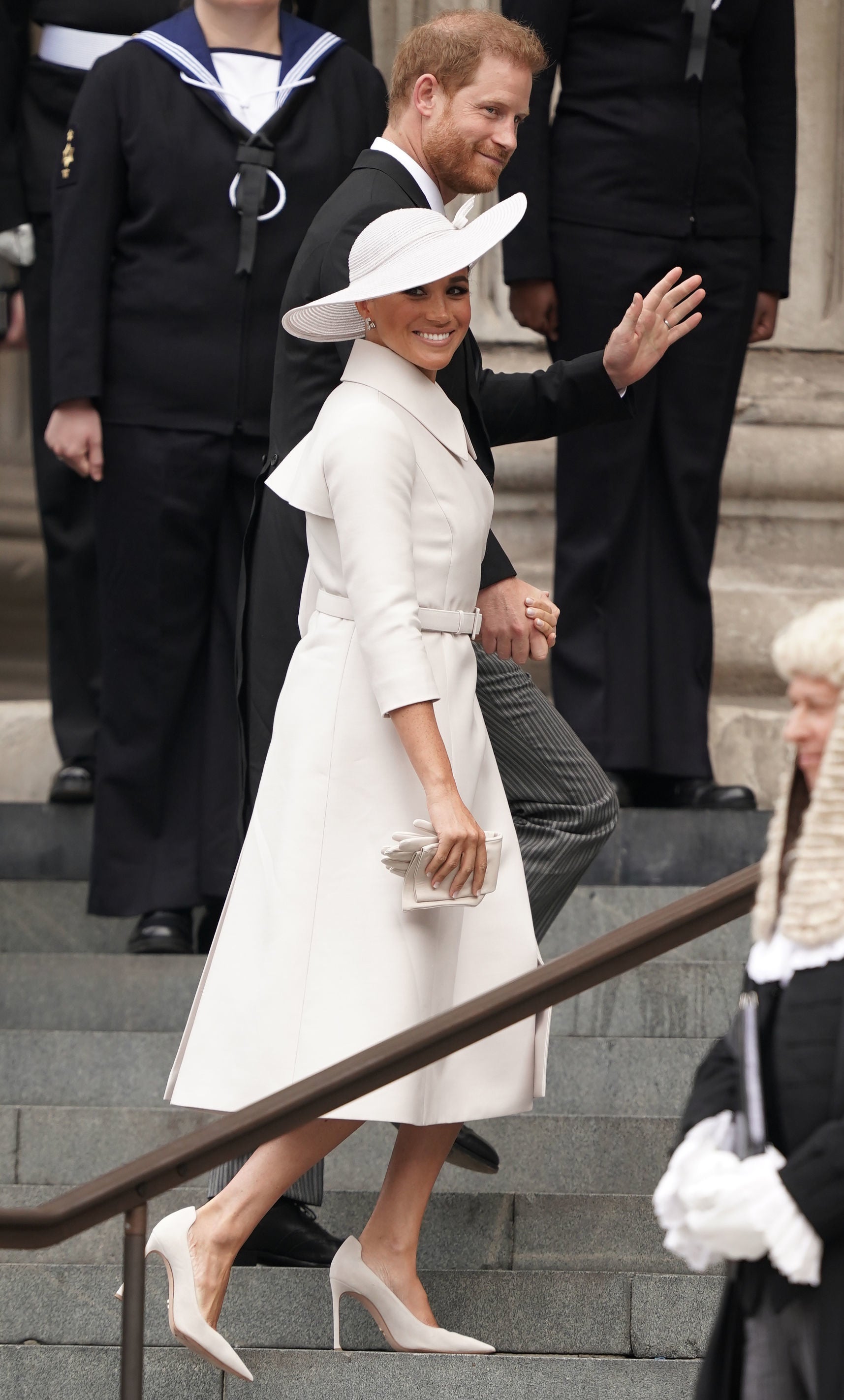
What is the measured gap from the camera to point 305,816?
308cm

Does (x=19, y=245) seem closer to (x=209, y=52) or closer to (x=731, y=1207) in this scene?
(x=209, y=52)

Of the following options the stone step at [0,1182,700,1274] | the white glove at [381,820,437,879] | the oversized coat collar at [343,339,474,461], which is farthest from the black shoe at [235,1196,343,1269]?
the oversized coat collar at [343,339,474,461]

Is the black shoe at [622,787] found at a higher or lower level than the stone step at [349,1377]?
higher

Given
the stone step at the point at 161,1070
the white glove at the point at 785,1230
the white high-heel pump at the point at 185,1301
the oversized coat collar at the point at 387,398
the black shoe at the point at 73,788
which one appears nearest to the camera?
the white glove at the point at 785,1230

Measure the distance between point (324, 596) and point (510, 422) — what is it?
2.28 ft

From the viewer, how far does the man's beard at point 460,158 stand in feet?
11.2

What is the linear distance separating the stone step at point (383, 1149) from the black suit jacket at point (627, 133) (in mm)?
2183

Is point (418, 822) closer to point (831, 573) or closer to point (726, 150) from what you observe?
point (726, 150)

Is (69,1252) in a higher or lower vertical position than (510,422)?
lower

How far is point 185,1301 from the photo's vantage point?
286 centimetres

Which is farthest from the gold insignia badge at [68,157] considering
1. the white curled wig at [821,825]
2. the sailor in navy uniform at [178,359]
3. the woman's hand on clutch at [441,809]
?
the white curled wig at [821,825]

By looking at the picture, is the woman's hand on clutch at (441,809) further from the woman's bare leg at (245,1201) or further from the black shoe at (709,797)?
the black shoe at (709,797)

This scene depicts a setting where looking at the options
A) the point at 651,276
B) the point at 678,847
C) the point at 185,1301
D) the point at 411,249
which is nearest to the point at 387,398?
the point at 411,249

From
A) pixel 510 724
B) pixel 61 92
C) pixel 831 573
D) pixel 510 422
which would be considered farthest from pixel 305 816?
pixel 831 573
